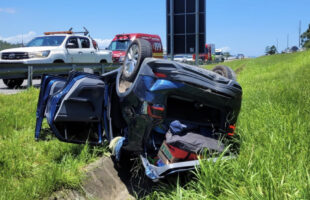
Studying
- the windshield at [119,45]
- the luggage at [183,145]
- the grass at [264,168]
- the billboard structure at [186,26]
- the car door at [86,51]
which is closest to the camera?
the grass at [264,168]

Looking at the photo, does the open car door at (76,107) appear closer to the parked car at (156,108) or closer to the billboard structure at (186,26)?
the parked car at (156,108)

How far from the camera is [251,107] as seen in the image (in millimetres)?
5102

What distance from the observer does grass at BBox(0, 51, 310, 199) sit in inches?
91.1

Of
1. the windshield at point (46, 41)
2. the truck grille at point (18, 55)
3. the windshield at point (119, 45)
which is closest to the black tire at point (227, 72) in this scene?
the truck grille at point (18, 55)

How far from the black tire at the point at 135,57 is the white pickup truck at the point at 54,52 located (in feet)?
24.8

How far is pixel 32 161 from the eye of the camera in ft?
11.5

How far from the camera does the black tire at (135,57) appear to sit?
10.0 feet

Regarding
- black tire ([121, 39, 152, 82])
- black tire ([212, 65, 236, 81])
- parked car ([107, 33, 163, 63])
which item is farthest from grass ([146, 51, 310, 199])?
parked car ([107, 33, 163, 63])

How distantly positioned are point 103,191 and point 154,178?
928 millimetres

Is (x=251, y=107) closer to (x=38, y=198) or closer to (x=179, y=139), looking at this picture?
(x=179, y=139)

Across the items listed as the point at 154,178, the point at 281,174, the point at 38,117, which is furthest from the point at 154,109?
the point at 38,117

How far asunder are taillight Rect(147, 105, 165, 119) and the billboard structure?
6273 mm

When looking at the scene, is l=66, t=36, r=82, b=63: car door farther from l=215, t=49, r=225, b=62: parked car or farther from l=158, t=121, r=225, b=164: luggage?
l=215, t=49, r=225, b=62: parked car

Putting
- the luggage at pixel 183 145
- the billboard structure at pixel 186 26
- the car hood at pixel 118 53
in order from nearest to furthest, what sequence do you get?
the luggage at pixel 183 145 < the billboard structure at pixel 186 26 < the car hood at pixel 118 53
